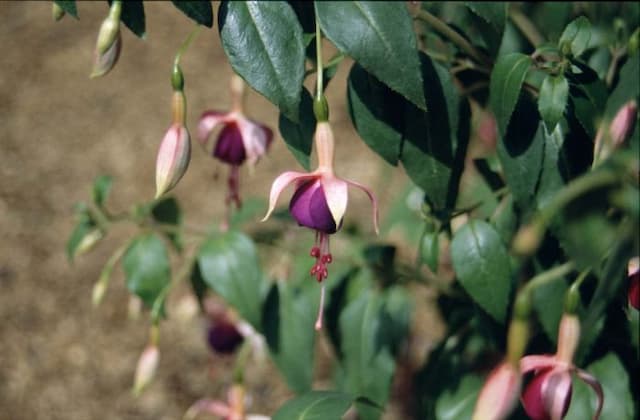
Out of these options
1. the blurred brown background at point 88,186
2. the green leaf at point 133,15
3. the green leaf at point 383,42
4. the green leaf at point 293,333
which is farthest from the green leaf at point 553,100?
the blurred brown background at point 88,186

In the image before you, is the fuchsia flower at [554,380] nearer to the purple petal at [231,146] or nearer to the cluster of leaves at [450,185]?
the cluster of leaves at [450,185]

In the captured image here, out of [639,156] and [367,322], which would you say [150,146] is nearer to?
[367,322]

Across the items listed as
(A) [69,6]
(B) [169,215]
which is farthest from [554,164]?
(B) [169,215]

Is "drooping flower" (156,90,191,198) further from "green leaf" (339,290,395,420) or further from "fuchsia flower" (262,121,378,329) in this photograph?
"green leaf" (339,290,395,420)

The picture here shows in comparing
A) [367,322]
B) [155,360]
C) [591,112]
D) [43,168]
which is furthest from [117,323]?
[591,112]

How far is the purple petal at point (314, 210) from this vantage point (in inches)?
28.7

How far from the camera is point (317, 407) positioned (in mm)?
792

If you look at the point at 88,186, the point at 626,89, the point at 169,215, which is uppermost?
the point at 626,89

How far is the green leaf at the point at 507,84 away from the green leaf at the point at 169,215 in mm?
554

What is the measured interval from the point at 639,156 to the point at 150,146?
1717 mm

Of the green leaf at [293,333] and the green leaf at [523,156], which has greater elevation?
the green leaf at [523,156]

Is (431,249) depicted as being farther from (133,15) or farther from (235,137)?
(133,15)

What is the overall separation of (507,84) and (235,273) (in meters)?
0.42

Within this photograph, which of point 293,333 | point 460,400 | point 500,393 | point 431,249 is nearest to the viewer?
point 500,393
